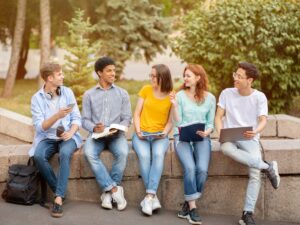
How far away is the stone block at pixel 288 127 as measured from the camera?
28.9 feet

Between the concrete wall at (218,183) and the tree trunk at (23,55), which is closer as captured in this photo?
the concrete wall at (218,183)

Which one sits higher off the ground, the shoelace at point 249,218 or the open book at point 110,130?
the open book at point 110,130

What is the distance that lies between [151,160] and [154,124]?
1.55 ft

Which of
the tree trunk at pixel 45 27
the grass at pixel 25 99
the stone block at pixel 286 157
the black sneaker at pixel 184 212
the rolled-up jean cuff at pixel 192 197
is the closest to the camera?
the rolled-up jean cuff at pixel 192 197

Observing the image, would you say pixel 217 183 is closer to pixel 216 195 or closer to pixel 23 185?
pixel 216 195

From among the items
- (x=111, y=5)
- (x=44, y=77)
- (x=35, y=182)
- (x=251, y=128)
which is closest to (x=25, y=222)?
(x=35, y=182)

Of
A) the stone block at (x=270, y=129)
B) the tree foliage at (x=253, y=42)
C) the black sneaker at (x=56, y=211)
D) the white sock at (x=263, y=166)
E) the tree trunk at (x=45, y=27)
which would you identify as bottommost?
the black sneaker at (x=56, y=211)

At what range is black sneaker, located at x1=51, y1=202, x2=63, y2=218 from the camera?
20.3 feet

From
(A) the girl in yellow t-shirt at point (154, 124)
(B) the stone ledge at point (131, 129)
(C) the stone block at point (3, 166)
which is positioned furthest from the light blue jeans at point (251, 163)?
(C) the stone block at point (3, 166)

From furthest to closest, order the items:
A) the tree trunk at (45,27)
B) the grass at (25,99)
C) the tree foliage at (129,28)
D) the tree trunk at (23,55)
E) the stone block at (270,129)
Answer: the tree trunk at (23,55), the tree foliage at (129,28), the tree trunk at (45,27), the grass at (25,99), the stone block at (270,129)

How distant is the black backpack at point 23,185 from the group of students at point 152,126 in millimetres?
133

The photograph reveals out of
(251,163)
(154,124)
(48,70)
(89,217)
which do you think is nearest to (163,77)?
(154,124)

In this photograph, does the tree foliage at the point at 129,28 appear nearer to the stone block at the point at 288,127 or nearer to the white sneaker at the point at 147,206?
the stone block at the point at 288,127

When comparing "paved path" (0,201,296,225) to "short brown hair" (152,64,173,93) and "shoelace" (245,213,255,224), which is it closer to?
"shoelace" (245,213,255,224)
